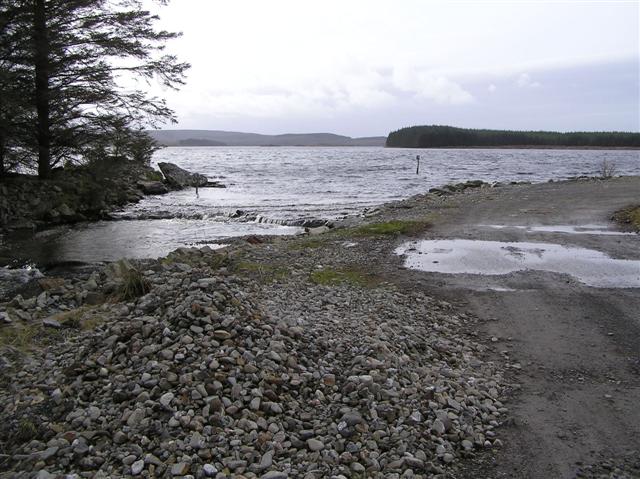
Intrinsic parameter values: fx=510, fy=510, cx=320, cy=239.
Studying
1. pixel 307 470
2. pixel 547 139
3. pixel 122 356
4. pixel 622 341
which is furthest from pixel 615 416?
pixel 547 139

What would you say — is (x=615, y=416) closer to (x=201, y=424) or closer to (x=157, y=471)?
(x=201, y=424)

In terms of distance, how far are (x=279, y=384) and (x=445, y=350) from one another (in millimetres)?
2321

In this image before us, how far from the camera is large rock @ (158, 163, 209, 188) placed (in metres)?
37.5

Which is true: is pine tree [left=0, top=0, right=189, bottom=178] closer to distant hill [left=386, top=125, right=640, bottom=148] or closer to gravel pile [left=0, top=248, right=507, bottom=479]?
gravel pile [left=0, top=248, right=507, bottom=479]

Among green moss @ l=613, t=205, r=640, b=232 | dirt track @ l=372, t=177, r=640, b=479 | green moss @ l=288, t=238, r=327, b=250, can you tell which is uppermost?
green moss @ l=613, t=205, r=640, b=232

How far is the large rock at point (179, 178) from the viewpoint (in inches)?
1476

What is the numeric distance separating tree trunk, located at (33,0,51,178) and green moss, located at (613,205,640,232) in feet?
64.4

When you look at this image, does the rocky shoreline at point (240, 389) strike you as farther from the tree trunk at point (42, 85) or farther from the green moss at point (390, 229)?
the tree trunk at point (42, 85)

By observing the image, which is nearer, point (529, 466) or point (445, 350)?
point (529, 466)

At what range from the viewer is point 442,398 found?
4785 mm

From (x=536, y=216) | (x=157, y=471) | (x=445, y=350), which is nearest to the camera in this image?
(x=157, y=471)

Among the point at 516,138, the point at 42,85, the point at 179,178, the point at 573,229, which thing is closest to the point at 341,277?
the point at 573,229

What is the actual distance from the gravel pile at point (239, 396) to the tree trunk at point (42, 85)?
49.8 ft

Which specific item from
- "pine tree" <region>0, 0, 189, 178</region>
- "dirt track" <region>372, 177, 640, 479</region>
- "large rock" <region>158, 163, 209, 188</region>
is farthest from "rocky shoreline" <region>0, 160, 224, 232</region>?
"dirt track" <region>372, 177, 640, 479</region>
